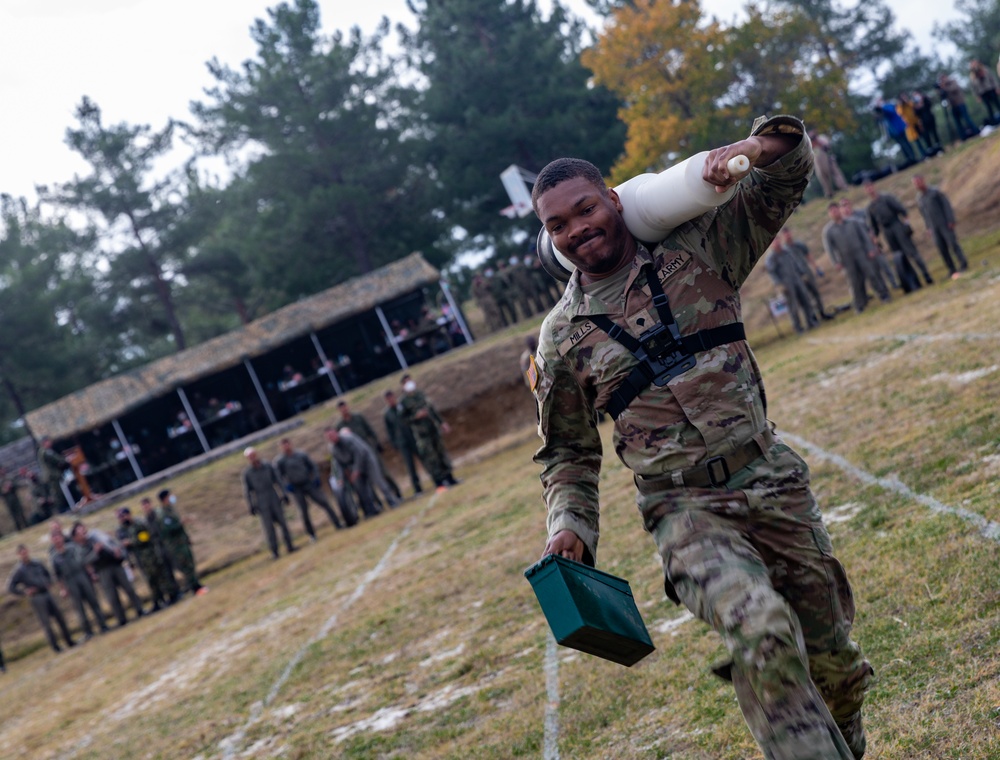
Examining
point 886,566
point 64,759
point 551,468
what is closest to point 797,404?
point 886,566

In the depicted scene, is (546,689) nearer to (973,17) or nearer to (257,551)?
(257,551)

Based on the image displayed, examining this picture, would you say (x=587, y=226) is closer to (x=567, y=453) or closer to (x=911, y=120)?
(x=567, y=453)

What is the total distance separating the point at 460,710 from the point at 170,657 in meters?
8.96

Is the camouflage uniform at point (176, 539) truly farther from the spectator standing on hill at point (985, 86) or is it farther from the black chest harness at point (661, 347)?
the spectator standing on hill at point (985, 86)

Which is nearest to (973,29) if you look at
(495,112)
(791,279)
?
(495,112)

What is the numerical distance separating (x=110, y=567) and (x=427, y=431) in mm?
6562

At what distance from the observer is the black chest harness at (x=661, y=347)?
3.52 m

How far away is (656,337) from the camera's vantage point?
3.55 m

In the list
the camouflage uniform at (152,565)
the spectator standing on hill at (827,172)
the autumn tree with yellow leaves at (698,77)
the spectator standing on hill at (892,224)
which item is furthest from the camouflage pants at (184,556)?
the autumn tree with yellow leaves at (698,77)

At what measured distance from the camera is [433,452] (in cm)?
2203

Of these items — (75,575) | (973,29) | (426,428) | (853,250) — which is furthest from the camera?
(973,29)

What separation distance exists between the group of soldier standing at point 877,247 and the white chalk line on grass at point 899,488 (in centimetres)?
992

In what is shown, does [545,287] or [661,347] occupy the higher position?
[545,287]

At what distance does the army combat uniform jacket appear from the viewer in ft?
11.4
